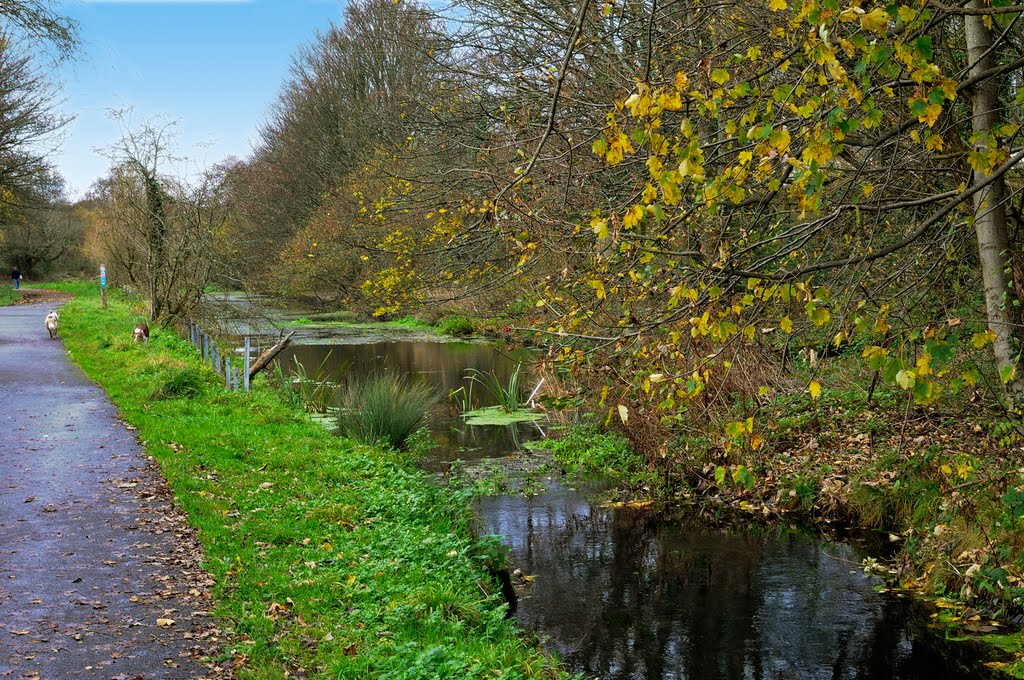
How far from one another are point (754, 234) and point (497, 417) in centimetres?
903

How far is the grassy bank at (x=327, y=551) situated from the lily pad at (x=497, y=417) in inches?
127

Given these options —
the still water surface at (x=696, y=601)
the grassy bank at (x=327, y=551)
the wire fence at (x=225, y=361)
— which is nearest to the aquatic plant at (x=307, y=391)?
the wire fence at (x=225, y=361)

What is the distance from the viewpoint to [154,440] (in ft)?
36.8

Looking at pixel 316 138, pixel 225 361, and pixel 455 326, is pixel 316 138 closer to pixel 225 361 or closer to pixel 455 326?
pixel 455 326

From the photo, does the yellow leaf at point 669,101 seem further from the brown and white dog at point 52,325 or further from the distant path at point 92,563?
the brown and white dog at point 52,325

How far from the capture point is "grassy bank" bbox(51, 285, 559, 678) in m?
5.62

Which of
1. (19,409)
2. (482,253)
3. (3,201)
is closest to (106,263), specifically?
(3,201)

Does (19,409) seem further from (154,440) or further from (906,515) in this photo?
(906,515)

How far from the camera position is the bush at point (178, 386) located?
14.1 m

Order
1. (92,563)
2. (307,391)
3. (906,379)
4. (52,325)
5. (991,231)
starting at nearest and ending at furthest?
1. (906,379)
2. (991,231)
3. (92,563)
4. (307,391)
5. (52,325)

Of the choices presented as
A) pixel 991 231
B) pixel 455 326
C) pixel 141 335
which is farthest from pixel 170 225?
pixel 991 231

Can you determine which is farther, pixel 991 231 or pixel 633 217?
pixel 991 231

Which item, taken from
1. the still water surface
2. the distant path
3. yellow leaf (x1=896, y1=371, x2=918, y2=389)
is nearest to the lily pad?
the still water surface

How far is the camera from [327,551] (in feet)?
24.5
